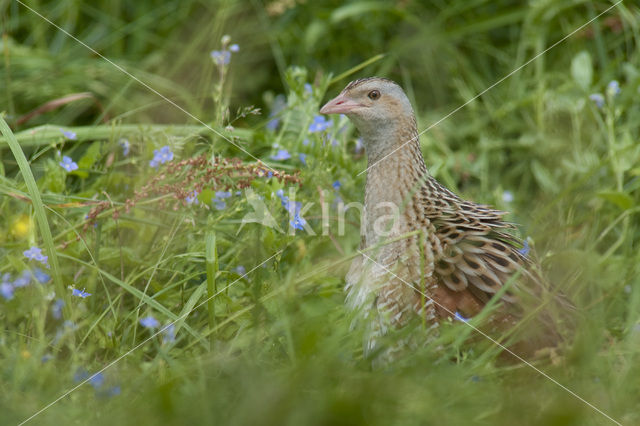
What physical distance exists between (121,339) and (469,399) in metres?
1.18

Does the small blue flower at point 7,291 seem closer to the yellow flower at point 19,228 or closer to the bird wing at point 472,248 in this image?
the yellow flower at point 19,228

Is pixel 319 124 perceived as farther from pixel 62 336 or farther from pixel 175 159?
pixel 62 336

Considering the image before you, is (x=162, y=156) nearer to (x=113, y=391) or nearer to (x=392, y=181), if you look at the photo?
(x=392, y=181)

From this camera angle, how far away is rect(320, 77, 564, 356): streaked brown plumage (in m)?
2.67

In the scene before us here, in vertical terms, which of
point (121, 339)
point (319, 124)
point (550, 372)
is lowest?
point (121, 339)

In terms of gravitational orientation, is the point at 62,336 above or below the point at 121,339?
above

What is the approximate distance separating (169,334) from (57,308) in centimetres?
39

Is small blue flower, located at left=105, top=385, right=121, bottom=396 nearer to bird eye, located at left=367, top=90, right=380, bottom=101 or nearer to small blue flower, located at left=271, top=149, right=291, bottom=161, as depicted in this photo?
small blue flower, located at left=271, top=149, right=291, bottom=161

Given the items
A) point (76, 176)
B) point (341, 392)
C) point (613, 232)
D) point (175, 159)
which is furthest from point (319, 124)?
point (341, 392)

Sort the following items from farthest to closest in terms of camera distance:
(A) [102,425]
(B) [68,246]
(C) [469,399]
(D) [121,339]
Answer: (B) [68,246] < (D) [121,339] < (C) [469,399] < (A) [102,425]

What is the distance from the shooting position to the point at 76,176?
358cm

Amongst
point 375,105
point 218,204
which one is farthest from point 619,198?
point 218,204

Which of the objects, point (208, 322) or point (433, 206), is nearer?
point (208, 322)

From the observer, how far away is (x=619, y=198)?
10.9 ft
